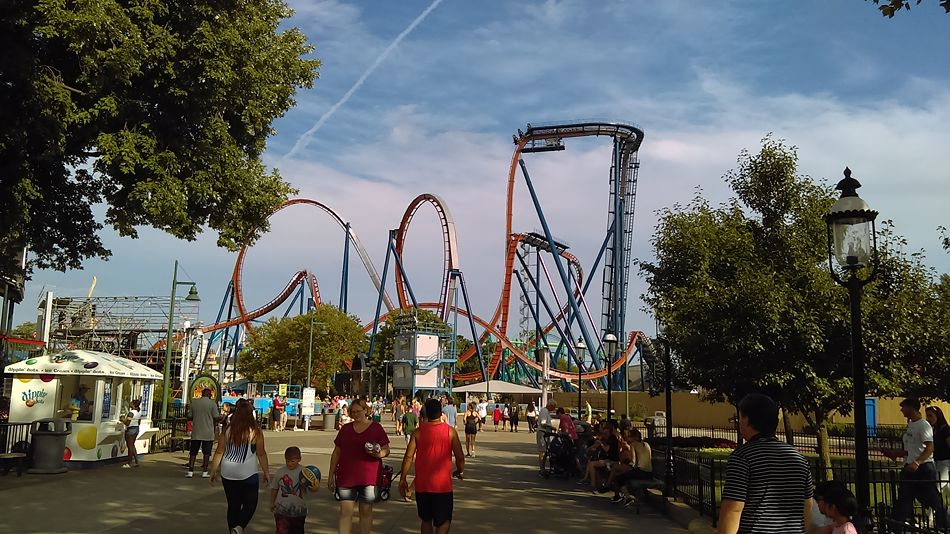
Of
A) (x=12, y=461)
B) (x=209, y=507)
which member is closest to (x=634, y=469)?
(x=209, y=507)

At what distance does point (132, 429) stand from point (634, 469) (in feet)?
32.6

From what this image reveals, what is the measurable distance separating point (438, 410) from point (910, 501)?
4.88 meters

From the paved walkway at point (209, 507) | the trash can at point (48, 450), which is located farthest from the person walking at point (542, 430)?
the trash can at point (48, 450)

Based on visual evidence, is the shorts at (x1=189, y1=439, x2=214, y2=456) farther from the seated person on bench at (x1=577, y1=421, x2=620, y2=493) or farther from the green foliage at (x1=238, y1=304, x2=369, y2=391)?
the green foliage at (x1=238, y1=304, x2=369, y2=391)

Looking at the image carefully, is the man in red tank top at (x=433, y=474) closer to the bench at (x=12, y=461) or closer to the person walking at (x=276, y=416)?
the bench at (x=12, y=461)

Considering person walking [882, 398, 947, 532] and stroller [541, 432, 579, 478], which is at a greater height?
person walking [882, 398, 947, 532]

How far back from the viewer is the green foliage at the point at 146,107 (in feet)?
34.1

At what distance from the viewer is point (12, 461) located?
1406cm

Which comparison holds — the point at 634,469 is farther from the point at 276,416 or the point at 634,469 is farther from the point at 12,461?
the point at 276,416

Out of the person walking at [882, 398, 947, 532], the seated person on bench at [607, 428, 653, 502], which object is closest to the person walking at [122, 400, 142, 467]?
the seated person on bench at [607, 428, 653, 502]

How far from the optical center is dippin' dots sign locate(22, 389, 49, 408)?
1608 cm

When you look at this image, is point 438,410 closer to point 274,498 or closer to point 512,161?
point 274,498

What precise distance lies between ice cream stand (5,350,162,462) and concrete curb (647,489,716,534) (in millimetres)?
10658

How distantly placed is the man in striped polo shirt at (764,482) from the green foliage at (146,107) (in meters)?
9.28
